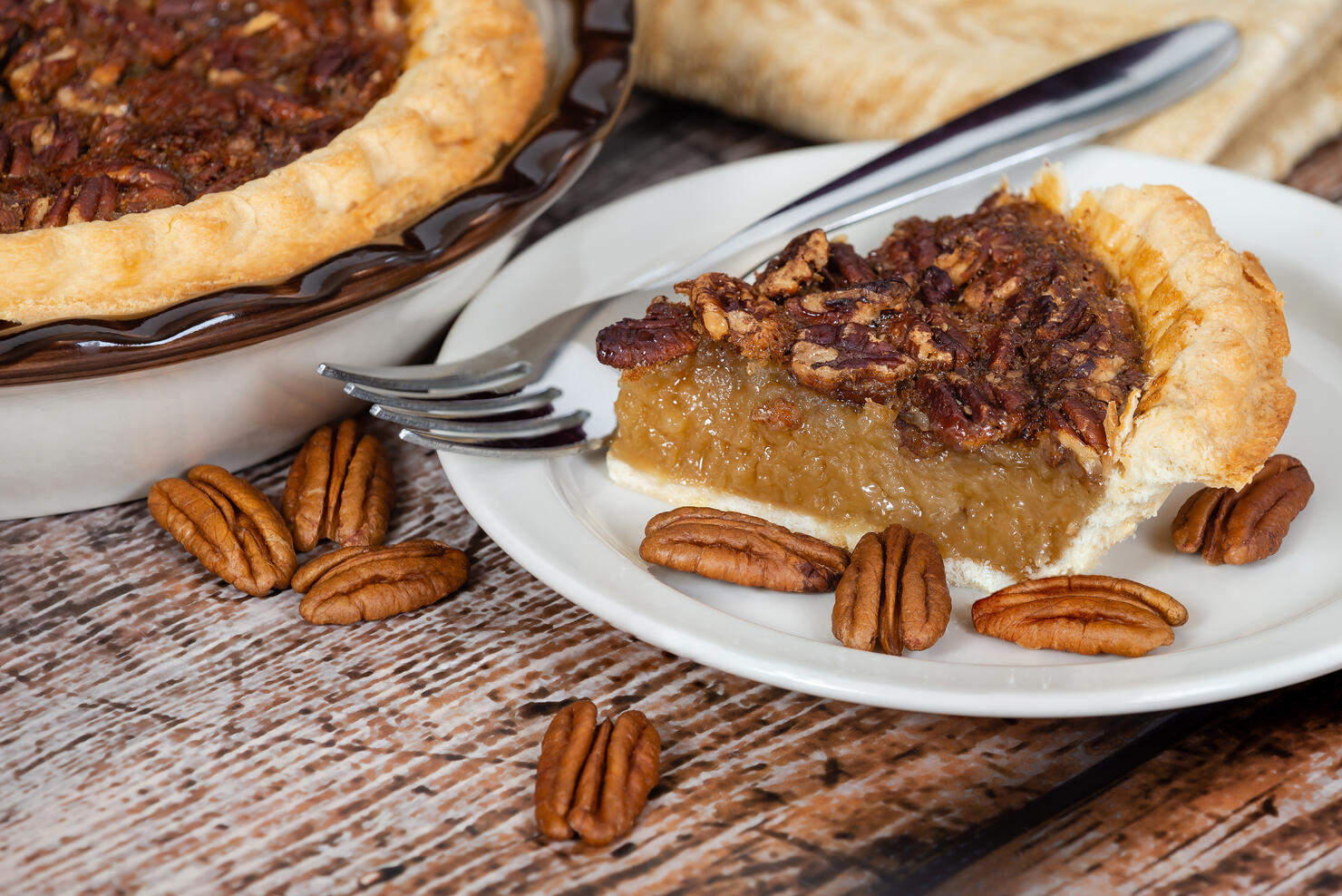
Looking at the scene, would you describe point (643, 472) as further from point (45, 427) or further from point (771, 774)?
point (45, 427)

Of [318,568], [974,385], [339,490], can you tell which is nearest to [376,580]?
[318,568]

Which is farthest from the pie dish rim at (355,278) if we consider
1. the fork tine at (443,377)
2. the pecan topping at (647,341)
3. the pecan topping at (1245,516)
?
the pecan topping at (1245,516)

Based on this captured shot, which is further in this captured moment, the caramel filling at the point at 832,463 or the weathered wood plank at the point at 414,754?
the caramel filling at the point at 832,463

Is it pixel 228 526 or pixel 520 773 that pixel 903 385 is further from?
pixel 228 526

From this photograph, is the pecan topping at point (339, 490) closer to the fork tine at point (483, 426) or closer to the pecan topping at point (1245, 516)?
the fork tine at point (483, 426)

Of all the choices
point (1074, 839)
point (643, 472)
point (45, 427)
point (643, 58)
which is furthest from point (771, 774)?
point (643, 58)

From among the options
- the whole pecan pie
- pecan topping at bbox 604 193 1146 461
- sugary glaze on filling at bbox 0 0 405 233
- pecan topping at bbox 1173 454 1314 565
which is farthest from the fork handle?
pecan topping at bbox 1173 454 1314 565
